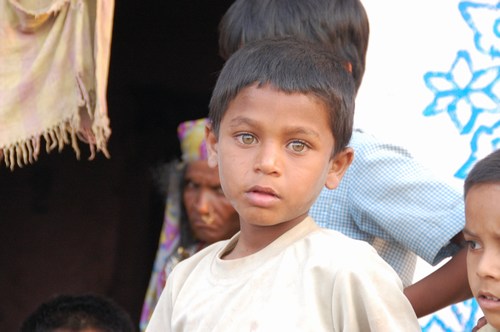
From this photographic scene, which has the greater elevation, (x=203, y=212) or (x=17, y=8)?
(x=17, y=8)

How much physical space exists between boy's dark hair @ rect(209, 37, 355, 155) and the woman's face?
5.90ft

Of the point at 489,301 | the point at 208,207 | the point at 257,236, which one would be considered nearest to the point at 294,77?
the point at 257,236

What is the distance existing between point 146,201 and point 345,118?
163 inches

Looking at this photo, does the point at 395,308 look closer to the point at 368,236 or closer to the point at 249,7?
the point at 368,236

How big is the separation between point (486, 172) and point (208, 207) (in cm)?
211

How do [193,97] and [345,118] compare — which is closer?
[345,118]

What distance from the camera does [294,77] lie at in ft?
7.30

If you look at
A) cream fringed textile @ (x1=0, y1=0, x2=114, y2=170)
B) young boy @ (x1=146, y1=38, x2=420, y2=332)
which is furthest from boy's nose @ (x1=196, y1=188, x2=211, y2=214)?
young boy @ (x1=146, y1=38, x2=420, y2=332)

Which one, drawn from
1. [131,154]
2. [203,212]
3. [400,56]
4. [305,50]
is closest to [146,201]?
[131,154]

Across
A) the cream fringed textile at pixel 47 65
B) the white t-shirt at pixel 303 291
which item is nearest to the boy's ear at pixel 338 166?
the white t-shirt at pixel 303 291

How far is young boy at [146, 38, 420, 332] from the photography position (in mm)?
2074

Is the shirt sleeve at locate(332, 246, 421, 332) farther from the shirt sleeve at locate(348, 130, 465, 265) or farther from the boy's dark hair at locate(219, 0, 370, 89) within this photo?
the boy's dark hair at locate(219, 0, 370, 89)

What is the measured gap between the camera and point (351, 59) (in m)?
2.88

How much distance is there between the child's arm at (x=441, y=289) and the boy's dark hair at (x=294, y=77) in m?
0.50
